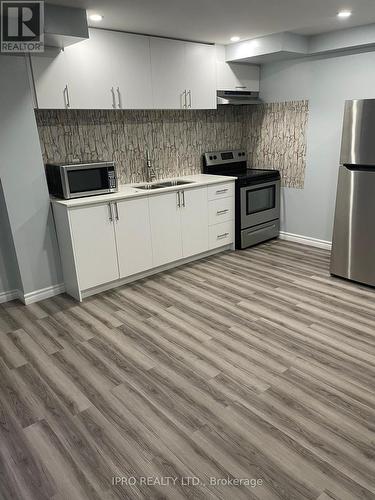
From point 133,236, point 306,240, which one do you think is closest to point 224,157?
point 306,240

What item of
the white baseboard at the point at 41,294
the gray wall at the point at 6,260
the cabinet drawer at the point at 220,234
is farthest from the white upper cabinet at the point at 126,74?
the white baseboard at the point at 41,294

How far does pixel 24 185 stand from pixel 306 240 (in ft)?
11.4

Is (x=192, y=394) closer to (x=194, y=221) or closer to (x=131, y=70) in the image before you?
(x=194, y=221)

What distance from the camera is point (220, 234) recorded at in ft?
14.8

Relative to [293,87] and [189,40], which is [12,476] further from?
[293,87]

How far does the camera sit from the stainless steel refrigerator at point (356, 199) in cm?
323

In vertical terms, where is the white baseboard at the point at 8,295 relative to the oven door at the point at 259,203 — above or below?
below

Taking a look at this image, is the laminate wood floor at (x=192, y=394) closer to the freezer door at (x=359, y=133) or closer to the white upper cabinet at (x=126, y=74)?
the freezer door at (x=359, y=133)

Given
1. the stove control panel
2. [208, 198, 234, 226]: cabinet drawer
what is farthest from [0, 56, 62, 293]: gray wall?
the stove control panel

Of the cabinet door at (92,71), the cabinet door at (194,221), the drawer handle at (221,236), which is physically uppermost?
the cabinet door at (92,71)

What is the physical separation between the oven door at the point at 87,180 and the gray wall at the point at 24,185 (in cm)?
22

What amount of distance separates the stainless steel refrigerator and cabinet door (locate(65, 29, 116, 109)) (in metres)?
2.22

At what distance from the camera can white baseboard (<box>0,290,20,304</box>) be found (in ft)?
11.5

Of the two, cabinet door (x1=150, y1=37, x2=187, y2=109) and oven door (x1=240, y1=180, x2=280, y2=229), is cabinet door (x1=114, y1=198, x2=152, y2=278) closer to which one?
cabinet door (x1=150, y1=37, x2=187, y2=109)
